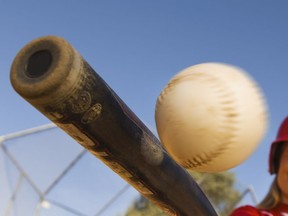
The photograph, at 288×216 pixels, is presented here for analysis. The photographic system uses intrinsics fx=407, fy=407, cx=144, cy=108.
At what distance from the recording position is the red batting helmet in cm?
178

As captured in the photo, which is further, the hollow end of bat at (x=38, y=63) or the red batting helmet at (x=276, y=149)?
the hollow end of bat at (x=38, y=63)

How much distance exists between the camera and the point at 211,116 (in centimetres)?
199

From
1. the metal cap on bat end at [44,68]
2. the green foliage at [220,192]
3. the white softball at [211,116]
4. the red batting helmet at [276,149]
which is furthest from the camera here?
the green foliage at [220,192]

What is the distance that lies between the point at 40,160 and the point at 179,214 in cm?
427

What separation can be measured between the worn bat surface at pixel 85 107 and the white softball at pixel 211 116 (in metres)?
0.26

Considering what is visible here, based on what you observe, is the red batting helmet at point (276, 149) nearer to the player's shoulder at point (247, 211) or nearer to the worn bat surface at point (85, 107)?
the player's shoulder at point (247, 211)

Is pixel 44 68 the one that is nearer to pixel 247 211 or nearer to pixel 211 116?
pixel 211 116

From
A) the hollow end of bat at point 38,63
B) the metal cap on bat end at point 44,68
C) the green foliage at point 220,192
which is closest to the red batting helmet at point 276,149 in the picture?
the metal cap on bat end at point 44,68

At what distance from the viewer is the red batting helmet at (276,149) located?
1779mm

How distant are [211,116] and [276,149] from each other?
13.6 inches

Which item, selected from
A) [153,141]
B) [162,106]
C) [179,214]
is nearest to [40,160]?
[179,214]

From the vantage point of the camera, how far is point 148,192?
288 cm

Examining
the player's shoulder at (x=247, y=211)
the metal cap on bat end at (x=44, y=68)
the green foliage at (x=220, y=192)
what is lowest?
the green foliage at (x=220, y=192)

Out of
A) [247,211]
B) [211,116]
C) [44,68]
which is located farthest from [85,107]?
[247,211]
